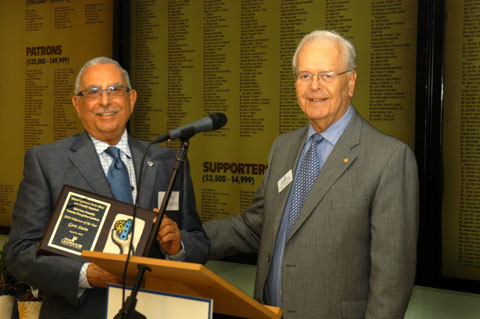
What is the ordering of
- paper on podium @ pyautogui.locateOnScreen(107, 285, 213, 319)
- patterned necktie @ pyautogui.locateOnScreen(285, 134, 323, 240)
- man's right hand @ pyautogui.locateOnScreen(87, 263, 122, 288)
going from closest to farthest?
paper on podium @ pyautogui.locateOnScreen(107, 285, 213, 319) < man's right hand @ pyautogui.locateOnScreen(87, 263, 122, 288) < patterned necktie @ pyautogui.locateOnScreen(285, 134, 323, 240)

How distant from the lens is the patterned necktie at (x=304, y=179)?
195cm

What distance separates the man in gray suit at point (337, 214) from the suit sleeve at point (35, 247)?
722 mm

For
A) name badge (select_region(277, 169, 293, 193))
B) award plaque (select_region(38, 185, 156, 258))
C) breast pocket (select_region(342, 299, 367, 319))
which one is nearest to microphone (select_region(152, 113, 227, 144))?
award plaque (select_region(38, 185, 156, 258))

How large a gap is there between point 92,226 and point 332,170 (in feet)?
2.85

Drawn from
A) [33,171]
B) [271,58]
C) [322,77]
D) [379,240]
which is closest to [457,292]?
[379,240]

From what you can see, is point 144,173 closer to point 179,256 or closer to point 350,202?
point 179,256

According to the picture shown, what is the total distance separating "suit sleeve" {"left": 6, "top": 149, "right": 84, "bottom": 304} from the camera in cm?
185

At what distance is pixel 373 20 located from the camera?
2.65 metres

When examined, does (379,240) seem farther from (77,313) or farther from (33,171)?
(33,171)

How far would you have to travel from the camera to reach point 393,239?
176 cm

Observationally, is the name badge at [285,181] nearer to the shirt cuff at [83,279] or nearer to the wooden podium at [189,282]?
the wooden podium at [189,282]

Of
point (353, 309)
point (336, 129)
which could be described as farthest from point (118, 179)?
point (353, 309)

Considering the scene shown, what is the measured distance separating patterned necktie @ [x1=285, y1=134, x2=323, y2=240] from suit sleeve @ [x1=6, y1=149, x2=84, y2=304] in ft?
2.63

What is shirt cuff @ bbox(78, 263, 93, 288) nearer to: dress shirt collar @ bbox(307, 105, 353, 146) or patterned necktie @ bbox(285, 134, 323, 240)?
patterned necktie @ bbox(285, 134, 323, 240)
